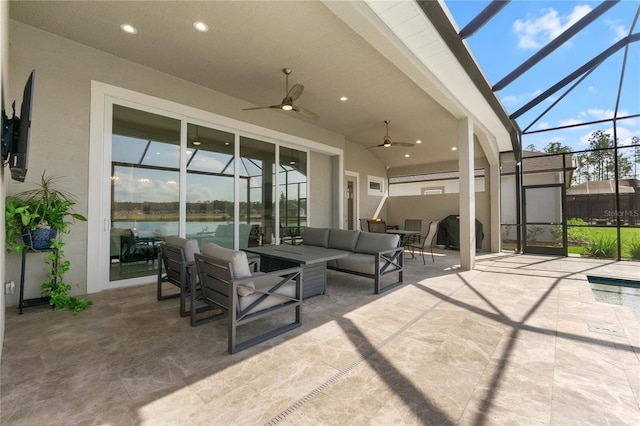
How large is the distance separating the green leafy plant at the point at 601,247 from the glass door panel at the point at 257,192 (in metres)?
8.78

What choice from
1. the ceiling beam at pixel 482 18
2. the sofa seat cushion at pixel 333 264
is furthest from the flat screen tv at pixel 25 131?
the ceiling beam at pixel 482 18

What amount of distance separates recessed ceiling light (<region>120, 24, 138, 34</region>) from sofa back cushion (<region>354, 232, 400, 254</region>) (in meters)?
4.58

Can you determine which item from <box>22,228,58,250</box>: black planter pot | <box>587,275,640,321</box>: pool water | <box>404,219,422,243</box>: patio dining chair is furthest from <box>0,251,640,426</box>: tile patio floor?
<box>404,219,422,243</box>: patio dining chair

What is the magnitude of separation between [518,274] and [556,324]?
115 inches

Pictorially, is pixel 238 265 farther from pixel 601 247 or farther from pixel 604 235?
pixel 601 247

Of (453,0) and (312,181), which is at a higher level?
(453,0)

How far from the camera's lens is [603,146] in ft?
24.3

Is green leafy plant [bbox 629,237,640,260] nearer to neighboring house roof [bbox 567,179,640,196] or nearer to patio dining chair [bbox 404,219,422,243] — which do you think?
neighboring house roof [bbox 567,179,640,196]

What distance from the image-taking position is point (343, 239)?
527cm

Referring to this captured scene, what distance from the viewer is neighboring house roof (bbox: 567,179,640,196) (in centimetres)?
700

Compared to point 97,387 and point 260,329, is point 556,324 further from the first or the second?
point 97,387

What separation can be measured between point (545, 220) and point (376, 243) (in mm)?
6756

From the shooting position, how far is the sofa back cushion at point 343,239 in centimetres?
514

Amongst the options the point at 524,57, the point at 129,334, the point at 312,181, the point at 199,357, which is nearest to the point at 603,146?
the point at 524,57
